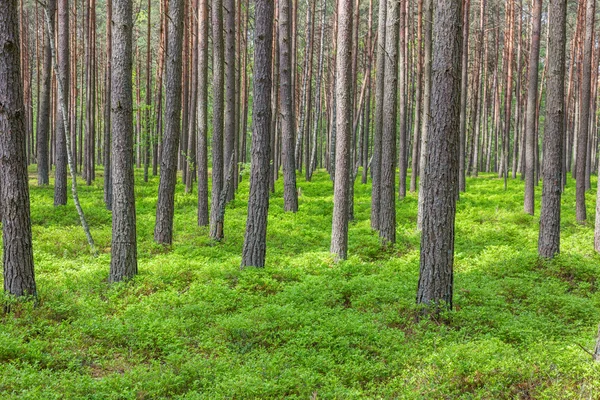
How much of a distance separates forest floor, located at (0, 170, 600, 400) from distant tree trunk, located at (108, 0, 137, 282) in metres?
0.49

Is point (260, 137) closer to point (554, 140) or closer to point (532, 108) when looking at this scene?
point (554, 140)

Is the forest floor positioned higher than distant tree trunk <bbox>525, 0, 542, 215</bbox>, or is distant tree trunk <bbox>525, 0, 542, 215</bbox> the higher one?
distant tree trunk <bbox>525, 0, 542, 215</bbox>

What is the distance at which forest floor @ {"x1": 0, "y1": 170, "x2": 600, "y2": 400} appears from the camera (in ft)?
17.2

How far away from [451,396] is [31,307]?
561 centimetres

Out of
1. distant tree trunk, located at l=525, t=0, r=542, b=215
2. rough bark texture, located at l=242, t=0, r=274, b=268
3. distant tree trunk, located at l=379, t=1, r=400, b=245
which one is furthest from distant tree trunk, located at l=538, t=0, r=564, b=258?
rough bark texture, located at l=242, t=0, r=274, b=268

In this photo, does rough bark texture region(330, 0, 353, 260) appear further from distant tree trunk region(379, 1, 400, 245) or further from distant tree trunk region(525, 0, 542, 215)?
distant tree trunk region(525, 0, 542, 215)

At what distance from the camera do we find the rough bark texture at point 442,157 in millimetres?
6965

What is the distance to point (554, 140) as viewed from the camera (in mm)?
10625

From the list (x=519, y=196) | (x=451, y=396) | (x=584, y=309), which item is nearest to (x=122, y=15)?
(x=451, y=396)

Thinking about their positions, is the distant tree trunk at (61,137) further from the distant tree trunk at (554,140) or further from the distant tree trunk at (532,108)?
the distant tree trunk at (532,108)

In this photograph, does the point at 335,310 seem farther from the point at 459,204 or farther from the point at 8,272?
the point at 459,204

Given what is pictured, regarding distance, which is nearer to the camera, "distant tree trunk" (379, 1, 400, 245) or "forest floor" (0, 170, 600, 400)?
"forest floor" (0, 170, 600, 400)

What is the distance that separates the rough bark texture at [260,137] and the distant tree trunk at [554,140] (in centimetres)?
595

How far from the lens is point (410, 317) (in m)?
7.28
